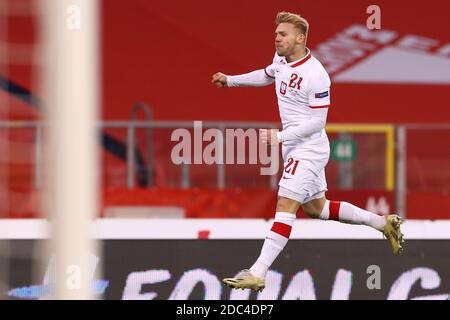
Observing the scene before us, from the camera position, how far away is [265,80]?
5.09 m

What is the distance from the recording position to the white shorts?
196 inches

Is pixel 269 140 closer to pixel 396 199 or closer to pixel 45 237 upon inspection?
pixel 45 237

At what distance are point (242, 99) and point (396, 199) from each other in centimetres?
324

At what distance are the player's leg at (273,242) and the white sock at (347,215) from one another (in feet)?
0.61

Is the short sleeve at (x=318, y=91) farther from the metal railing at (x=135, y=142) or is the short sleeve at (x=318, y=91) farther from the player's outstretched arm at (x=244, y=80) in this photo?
the metal railing at (x=135, y=142)

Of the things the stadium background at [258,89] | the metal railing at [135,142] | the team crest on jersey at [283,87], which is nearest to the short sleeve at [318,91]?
the team crest on jersey at [283,87]

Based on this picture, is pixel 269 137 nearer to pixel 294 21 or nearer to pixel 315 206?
pixel 294 21

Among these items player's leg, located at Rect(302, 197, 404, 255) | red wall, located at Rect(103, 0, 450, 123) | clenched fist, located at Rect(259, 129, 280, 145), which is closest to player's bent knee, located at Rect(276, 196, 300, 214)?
player's leg, located at Rect(302, 197, 404, 255)

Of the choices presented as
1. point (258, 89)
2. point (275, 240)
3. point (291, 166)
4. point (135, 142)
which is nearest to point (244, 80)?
point (291, 166)

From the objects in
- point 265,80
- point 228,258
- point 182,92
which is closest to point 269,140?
point 265,80

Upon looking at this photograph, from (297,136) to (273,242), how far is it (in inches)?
25.2

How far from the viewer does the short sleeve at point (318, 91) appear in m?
4.77

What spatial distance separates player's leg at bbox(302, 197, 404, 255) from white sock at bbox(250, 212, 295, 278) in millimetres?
171
